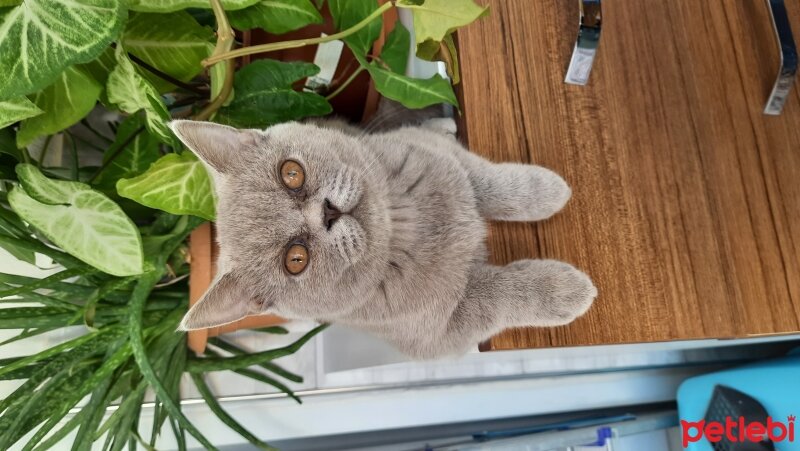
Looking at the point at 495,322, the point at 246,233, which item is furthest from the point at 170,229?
the point at 495,322

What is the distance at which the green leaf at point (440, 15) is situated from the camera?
62cm

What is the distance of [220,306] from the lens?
71cm

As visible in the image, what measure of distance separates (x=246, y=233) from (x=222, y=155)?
12 cm

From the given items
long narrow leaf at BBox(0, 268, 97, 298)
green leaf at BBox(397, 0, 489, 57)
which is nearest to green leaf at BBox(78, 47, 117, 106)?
long narrow leaf at BBox(0, 268, 97, 298)

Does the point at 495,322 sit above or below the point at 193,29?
below

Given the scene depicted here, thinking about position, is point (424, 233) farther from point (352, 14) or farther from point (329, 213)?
point (352, 14)

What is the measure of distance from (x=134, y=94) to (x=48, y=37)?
185 mm

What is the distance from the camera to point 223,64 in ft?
2.45

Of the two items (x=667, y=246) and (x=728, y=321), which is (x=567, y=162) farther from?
(x=728, y=321)

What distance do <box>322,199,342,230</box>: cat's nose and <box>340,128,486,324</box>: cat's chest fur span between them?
3.6 inches

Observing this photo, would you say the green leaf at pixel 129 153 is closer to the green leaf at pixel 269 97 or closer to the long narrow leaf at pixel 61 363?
the green leaf at pixel 269 97

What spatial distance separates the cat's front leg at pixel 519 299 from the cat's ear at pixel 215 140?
17.3 inches

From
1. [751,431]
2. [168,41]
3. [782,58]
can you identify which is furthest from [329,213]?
[751,431]

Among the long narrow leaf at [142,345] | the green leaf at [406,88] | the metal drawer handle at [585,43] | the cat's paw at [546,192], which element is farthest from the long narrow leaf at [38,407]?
the metal drawer handle at [585,43]
